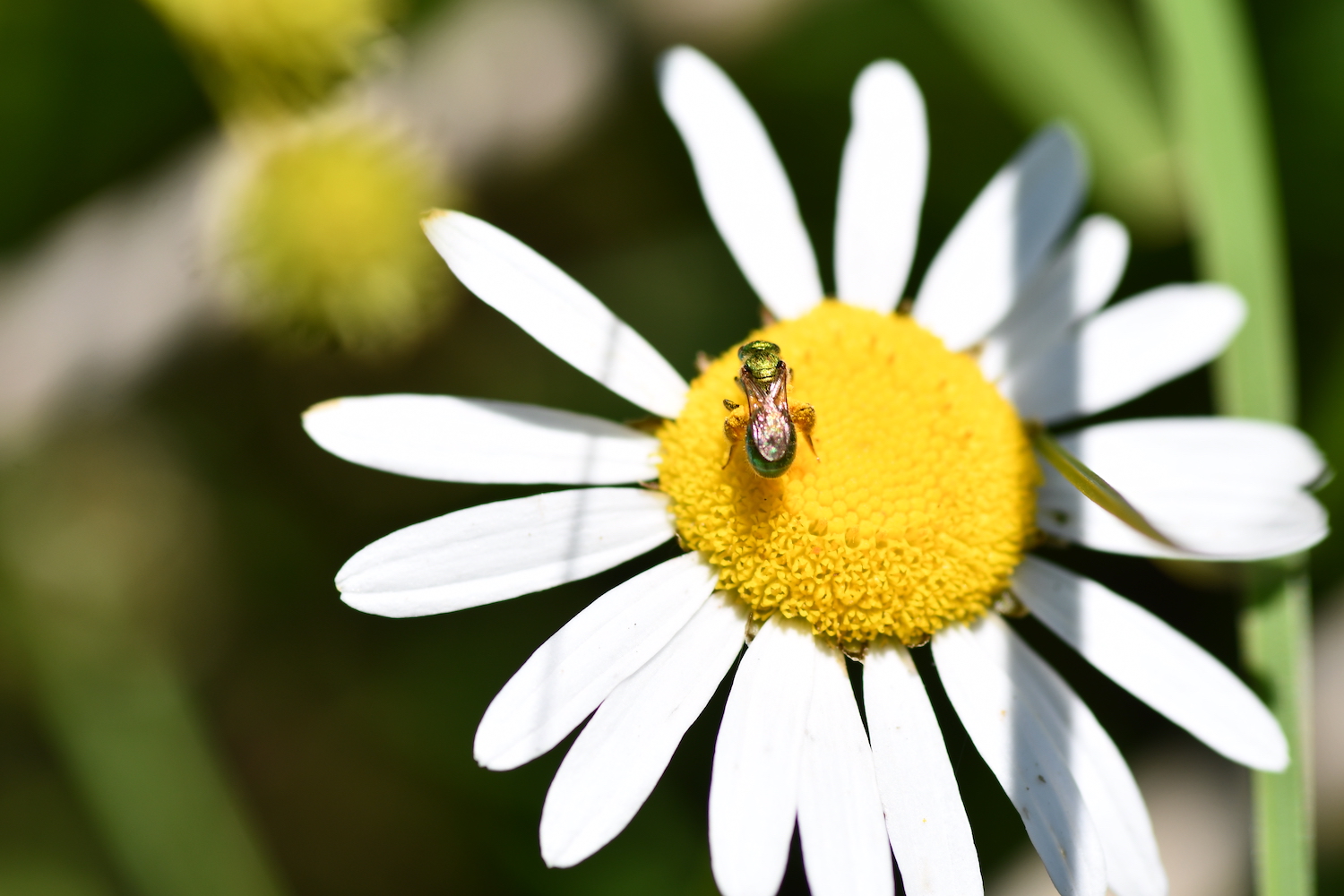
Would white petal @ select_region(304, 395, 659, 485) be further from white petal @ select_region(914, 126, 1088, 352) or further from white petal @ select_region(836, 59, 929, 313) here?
white petal @ select_region(914, 126, 1088, 352)

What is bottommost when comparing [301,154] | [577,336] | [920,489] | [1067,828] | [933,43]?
[1067,828]

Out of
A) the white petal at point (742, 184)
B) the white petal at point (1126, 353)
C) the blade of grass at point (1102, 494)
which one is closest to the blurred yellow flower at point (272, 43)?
the white petal at point (742, 184)

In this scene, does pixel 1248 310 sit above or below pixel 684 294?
below

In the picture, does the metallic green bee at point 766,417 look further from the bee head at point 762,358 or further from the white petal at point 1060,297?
the white petal at point 1060,297

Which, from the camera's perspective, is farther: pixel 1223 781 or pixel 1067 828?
pixel 1223 781

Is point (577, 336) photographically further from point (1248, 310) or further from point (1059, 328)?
point (1248, 310)

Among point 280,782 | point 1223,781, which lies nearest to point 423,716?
point 280,782

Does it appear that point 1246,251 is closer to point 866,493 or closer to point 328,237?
point 866,493
